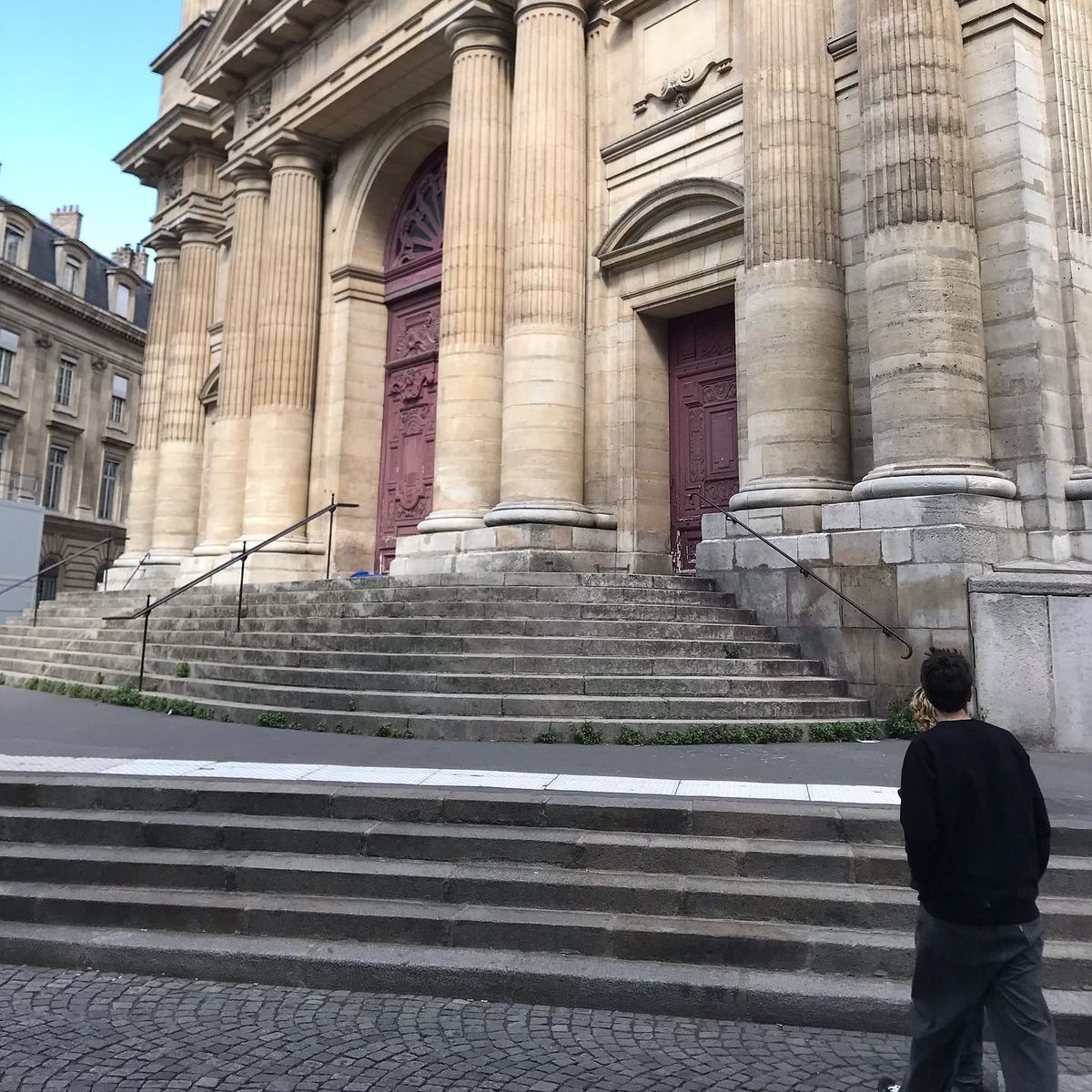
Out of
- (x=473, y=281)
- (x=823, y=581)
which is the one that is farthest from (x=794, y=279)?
(x=473, y=281)

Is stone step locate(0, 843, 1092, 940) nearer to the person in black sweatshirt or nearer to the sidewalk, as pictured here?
the sidewalk

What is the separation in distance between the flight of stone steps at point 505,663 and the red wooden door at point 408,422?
17.2 ft

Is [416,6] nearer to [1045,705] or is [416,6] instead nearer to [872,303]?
[872,303]

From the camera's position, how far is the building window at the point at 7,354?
36.3 m

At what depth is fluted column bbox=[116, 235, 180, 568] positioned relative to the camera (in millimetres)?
22172

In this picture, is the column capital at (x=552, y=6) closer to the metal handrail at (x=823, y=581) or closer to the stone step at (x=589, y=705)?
the metal handrail at (x=823, y=581)

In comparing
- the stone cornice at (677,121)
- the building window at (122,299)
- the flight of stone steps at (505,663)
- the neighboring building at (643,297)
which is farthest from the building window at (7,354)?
the stone cornice at (677,121)

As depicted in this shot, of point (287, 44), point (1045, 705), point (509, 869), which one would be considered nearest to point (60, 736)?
point (509, 869)

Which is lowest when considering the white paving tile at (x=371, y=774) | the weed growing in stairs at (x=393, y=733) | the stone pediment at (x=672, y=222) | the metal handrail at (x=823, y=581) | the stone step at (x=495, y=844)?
the stone step at (x=495, y=844)

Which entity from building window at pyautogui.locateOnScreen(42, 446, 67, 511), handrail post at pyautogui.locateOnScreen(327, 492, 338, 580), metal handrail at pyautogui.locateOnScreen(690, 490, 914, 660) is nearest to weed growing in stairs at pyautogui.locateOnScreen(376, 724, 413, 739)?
metal handrail at pyautogui.locateOnScreen(690, 490, 914, 660)

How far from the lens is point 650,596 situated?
10.0 metres

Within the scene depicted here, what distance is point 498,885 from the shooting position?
15.5ft

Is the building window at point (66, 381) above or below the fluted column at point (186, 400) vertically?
above

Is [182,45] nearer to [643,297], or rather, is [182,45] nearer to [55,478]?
[643,297]
